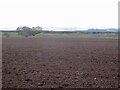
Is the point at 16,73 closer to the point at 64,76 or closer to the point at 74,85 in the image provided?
the point at 64,76

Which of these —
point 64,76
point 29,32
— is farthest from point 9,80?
point 29,32

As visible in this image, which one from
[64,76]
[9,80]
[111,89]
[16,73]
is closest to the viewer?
[111,89]

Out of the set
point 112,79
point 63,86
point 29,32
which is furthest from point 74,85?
point 29,32

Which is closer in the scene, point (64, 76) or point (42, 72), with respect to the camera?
point (64, 76)

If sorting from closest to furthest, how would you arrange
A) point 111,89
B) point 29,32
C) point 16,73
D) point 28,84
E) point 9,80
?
point 111,89 < point 28,84 < point 9,80 < point 16,73 < point 29,32

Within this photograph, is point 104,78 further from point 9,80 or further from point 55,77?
point 9,80

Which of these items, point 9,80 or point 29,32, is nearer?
point 9,80

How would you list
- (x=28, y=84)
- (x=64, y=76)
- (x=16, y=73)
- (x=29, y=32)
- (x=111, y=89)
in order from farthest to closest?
(x=29, y=32), (x=16, y=73), (x=64, y=76), (x=28, y=84), (x=111, y=89)

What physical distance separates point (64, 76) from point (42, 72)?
1.42 metres

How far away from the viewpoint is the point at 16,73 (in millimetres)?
13328

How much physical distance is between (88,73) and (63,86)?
3.06 meters

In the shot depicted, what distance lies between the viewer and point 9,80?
1164cm

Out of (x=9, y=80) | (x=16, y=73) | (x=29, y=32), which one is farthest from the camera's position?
(x=29, y=32)

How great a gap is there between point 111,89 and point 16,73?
4.77 m
